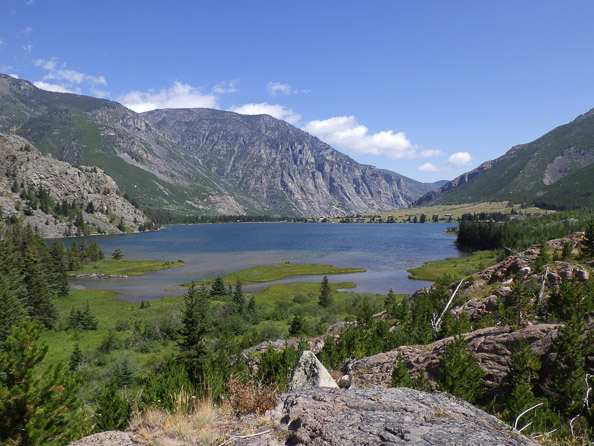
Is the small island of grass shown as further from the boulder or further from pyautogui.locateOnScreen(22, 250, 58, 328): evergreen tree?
the boulder

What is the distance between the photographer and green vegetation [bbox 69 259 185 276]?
97.1m

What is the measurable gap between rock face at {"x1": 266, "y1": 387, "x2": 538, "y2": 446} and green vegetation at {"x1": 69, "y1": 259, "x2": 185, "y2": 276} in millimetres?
100468

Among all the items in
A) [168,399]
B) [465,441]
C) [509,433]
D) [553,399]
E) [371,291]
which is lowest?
[371,291]

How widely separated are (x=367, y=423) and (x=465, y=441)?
1.87 m

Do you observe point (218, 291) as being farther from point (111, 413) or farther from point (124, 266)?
point (124, 266)

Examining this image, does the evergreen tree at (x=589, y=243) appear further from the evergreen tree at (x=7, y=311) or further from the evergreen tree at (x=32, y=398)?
the evergreen tree at (x=7, y=311)

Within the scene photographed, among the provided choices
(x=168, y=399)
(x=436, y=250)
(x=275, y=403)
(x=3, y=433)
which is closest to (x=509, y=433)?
(x=275, y=403)

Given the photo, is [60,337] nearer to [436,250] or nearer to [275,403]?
[275,403]

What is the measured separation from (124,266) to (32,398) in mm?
110135

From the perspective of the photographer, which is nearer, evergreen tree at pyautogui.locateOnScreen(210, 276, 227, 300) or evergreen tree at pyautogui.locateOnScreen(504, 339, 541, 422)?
evergreen tree at pyautogui.locateOnScreen(504, 339, 541, 422)

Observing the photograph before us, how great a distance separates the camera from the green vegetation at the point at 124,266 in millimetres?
97062

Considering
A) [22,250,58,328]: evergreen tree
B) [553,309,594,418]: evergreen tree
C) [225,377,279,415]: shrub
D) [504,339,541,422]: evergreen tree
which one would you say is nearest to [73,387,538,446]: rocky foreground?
[225,377,279,415]: shrub

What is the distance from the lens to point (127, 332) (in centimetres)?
4184

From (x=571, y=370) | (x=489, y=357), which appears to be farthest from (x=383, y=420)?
(x=489, y=357)
